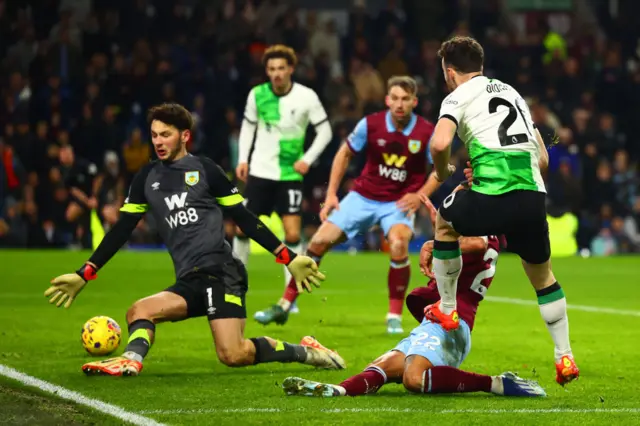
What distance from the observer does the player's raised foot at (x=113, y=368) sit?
24.5 feet

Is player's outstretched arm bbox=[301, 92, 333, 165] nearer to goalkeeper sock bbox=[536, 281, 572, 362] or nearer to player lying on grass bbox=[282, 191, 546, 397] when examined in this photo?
player lying on grass bbox=[282, 191, 546, 397]

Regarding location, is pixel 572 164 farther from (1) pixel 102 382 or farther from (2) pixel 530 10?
(1) pixel 102 382

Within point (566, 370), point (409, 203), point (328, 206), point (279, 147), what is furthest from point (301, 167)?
point (566, 370)

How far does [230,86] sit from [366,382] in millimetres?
15859

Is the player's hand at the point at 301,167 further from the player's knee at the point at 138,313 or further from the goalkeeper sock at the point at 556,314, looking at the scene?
the goalkeeper sock at the point at 556,314

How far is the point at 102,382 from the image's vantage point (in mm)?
7246

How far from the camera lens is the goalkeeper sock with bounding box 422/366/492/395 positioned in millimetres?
6680

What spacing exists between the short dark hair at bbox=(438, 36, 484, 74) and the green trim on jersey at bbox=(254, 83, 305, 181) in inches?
218

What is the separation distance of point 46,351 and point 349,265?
33.2ft

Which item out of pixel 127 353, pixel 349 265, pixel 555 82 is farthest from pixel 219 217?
pixel 555 82

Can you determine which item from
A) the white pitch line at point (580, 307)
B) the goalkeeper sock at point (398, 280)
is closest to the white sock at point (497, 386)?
the goalkeeper sock at point (398, 280)

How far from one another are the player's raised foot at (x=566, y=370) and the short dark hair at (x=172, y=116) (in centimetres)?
277

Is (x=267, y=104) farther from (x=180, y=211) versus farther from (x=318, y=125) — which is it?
(x=180, y=211)

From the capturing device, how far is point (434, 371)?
21.9 ft
